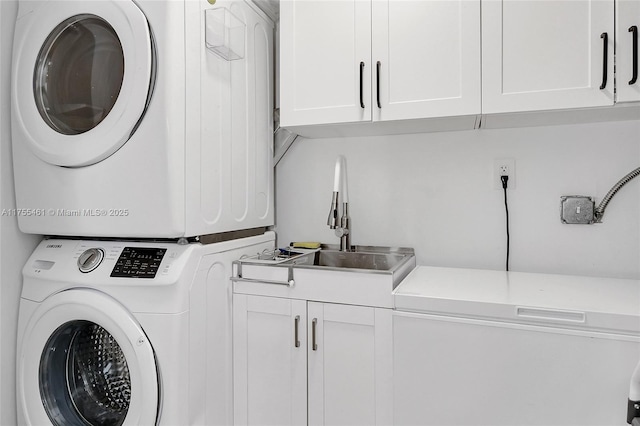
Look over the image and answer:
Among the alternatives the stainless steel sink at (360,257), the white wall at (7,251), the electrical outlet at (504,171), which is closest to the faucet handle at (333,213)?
the stainless steel sink at (360,257)

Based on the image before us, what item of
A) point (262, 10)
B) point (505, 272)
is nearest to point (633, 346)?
point (505, 272)

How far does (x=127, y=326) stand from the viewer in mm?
1304

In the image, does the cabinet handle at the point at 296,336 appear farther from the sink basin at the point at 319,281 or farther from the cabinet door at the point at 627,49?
the cabinet door at the point at 627,49

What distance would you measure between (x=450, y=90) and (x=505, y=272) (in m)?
0.78

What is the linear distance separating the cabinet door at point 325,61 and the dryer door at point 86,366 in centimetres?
100

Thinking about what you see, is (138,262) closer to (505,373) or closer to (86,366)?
(86,366)

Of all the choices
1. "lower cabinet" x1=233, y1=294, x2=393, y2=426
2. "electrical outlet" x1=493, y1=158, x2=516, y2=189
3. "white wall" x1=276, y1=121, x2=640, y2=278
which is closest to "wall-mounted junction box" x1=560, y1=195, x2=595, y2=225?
"white wall" x1=276, y1=121, x2=640, y2=278

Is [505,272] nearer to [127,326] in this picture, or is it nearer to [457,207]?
[457,207]

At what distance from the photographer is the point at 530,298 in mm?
1247

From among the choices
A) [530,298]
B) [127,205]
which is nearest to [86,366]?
[127,205]

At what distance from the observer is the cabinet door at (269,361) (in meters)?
1.46

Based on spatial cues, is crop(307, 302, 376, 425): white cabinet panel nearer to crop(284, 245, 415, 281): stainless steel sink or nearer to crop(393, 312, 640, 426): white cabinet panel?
crop(393, 312, 640, 426): white cabinet panel

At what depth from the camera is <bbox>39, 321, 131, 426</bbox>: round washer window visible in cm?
148

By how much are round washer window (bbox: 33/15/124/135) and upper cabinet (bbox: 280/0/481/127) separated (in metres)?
0.64
